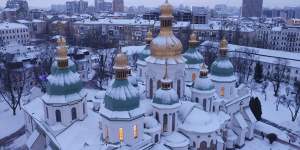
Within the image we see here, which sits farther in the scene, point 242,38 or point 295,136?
point 242,38

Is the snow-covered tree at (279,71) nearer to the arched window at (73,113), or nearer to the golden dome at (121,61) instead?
the arched window at (73,113)

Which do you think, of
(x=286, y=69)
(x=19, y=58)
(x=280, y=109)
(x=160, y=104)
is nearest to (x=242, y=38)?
(x=286, y=69)

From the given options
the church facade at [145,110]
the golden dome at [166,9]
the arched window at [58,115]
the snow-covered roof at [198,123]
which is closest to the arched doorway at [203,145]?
the church facade at [145,110]

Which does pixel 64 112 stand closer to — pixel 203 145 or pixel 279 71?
pixel 203 145

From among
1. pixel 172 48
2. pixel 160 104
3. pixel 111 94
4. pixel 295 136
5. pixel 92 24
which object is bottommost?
pixel 295 136

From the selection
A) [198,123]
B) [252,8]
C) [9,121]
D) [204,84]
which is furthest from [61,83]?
[252,8]

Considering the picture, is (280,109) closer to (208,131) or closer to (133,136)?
(208,131)

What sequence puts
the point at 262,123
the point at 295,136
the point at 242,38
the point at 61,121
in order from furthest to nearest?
1. the point at 242,38
2. the point at 262,123
3. the point at 295,136
4. the point at 61,121

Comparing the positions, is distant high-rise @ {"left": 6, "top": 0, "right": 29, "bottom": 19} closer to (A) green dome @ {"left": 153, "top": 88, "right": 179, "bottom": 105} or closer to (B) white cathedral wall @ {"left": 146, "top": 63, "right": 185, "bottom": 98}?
(B) white cathedral wall @ {"left": 146, "top": 63, "right": 185, "bottom": 98}
